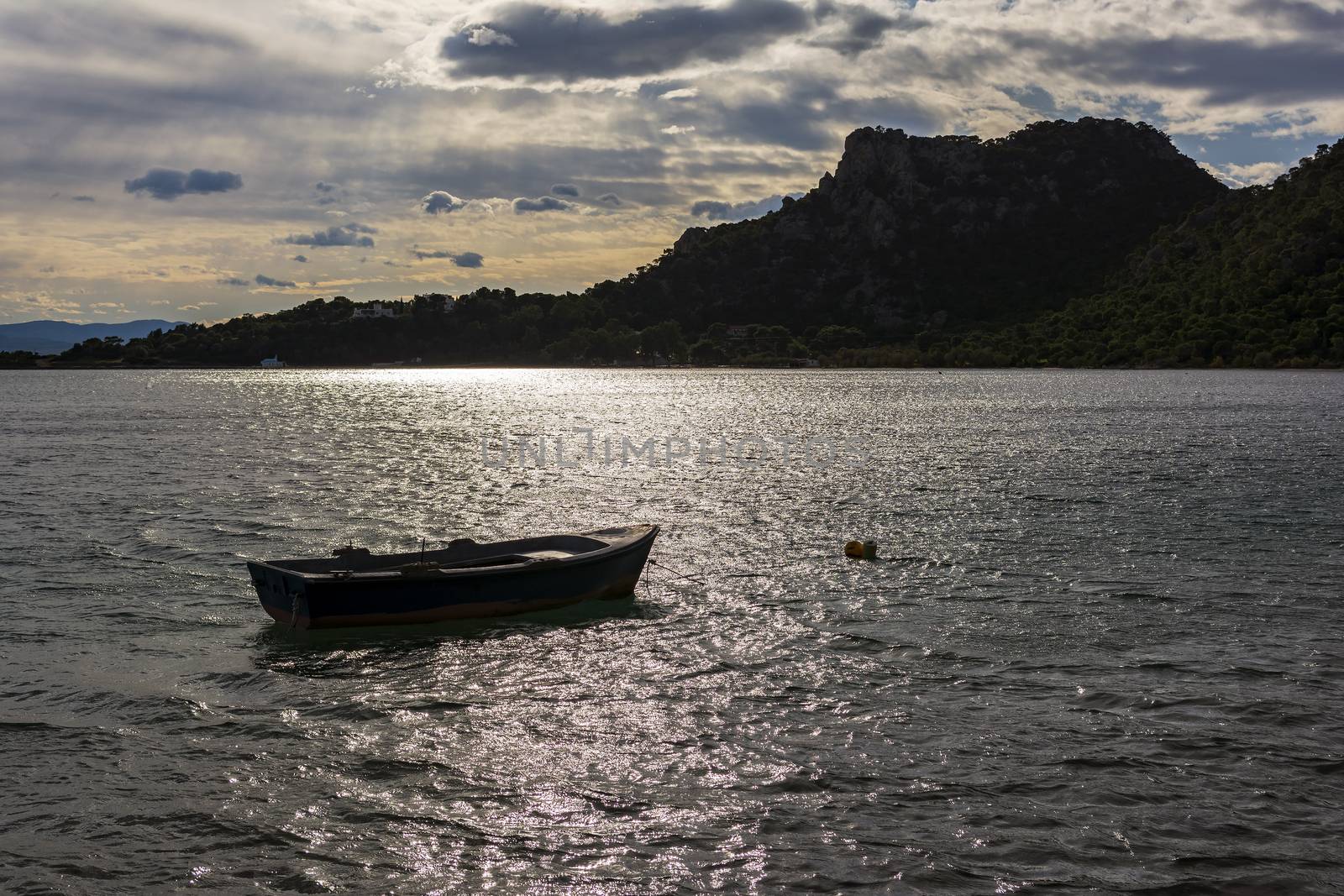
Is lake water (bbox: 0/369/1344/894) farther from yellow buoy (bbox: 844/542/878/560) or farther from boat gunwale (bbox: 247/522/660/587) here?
boat gunwale (bbox: 247/522/660/587)

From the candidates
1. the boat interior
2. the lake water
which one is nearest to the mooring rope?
the lake water

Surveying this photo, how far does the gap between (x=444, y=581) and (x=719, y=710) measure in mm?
8628

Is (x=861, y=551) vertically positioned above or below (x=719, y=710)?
above

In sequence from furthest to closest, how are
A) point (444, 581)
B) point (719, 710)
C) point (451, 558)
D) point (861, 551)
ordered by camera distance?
point (861, 551)
point (451, 558)
point (444, 581)
point (719, 710)

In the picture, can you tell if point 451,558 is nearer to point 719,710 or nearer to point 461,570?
point 461,570

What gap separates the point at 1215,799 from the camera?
14.3 m

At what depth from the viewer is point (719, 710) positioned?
18328 millimetres

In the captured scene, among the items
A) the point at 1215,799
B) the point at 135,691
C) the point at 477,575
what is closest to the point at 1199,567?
the point at 1215,799

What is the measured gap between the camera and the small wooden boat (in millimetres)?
23562

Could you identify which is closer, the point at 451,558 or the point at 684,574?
the point at 451,558

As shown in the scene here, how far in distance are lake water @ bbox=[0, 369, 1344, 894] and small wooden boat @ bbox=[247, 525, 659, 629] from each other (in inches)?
22.9

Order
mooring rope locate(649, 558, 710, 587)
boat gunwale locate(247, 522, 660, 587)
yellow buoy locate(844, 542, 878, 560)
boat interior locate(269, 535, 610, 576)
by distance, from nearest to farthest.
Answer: boat gunwale locate(247, 522, 660, 587) → boat interior locate(269, 535, 610, 576) → mooring rope locate(649, 558, 710, 587) → yellow buoy locate(844, 542, 878, 560)

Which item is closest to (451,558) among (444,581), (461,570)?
(461,570)

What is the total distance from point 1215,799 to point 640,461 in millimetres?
55313
